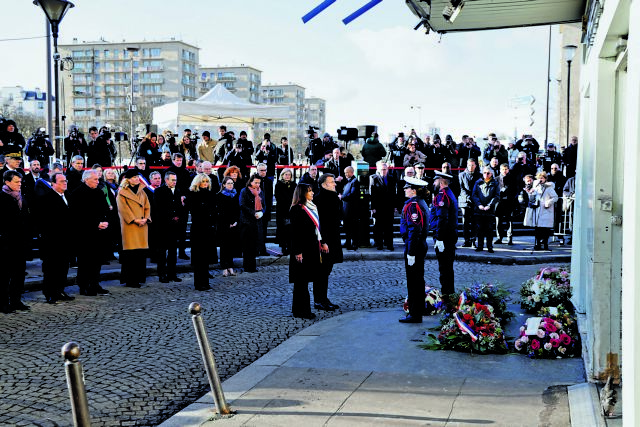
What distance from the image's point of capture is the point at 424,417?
5.89 metres

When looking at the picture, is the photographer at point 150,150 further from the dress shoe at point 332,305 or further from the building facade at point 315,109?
the building facade at point 315,109

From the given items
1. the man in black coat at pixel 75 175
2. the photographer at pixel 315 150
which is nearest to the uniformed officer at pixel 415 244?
the man in black coat at pixel 75 175

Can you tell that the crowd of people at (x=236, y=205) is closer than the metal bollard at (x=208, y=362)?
No

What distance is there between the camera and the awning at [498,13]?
7.83m

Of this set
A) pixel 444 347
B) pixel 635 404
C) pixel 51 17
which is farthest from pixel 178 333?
pixel 51 17

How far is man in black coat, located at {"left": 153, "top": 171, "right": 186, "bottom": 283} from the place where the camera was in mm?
13719

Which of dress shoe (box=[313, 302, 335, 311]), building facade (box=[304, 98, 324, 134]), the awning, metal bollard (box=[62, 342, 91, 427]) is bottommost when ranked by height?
dress shoe (box=[313, 302, 335, 311])

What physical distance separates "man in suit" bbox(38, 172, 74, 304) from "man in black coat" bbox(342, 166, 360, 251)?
24.2ft

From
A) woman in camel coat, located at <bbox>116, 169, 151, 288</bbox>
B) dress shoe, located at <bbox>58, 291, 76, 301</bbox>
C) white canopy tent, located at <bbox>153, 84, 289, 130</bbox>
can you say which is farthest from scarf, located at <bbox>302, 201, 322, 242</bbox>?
white canopy tent, located at <bbox>153, 84, 289, 130</bbox>

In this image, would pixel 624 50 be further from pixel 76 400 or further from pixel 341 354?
pixel 76 400

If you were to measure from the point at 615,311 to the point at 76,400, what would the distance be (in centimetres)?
444

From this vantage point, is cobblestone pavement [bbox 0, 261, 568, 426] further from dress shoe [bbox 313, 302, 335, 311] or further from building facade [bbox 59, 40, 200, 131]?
building facade [bbox 59, 40, 200, 131]

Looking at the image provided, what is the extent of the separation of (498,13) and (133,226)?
766cm

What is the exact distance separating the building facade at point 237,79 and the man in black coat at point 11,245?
5659 inches
